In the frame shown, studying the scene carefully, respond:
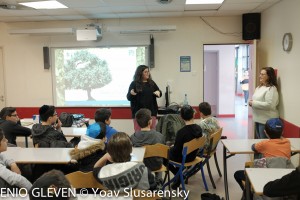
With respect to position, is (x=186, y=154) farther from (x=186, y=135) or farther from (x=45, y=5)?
(x=45, y=5)

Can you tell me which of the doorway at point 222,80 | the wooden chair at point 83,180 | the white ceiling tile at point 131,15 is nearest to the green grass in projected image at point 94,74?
the white ceiling tile at point 131,15

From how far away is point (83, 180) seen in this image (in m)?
2.16

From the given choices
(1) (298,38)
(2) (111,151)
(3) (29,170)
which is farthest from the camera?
(1) (298,38)

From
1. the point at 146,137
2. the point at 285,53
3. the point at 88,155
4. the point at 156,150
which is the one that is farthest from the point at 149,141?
the point at 285,53

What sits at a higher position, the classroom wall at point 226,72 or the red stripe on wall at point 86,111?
the classroom wall at point 226,72

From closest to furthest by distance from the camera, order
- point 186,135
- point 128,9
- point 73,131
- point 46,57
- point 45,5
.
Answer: point 186,135 < point 73,131 < point 45,5 < point 128,9 < point 46,57

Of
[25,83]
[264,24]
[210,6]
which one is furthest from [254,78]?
[25,83]

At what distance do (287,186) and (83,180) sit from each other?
4.40 feet

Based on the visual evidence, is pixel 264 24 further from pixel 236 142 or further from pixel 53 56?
pixel 53 56

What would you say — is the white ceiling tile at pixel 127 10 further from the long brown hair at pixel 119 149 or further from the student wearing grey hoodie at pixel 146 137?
the long brown hair at pixel 119 149

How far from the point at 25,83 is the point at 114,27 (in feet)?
7.51

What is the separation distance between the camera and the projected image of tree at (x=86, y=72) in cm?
620

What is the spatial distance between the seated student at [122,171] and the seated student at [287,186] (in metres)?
0.78

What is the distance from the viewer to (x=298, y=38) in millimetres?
3783
